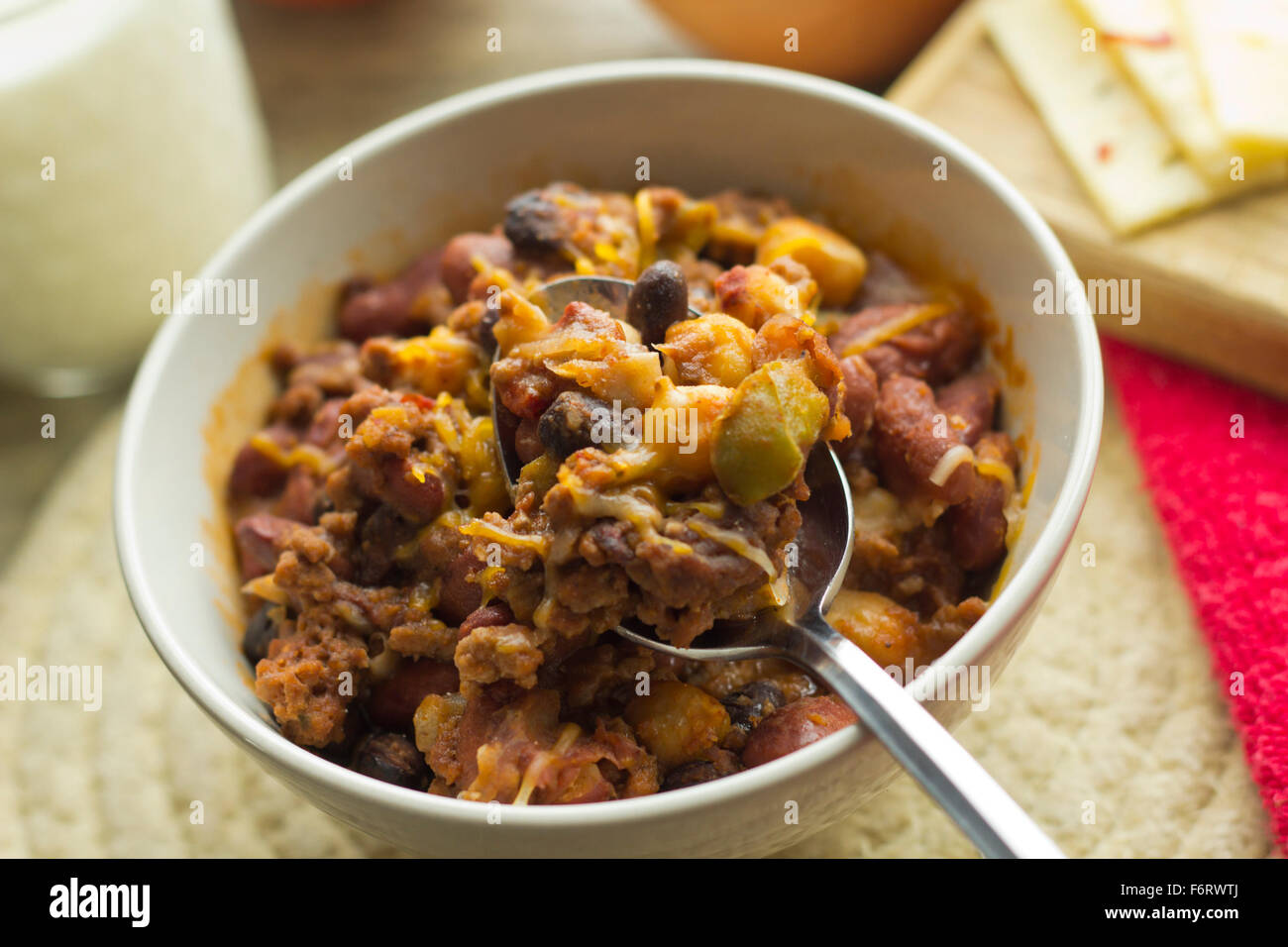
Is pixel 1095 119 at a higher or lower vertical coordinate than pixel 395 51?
lower

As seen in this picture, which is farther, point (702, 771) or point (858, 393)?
point (858, 393)

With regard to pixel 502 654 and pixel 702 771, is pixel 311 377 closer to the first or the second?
pixel 502 654

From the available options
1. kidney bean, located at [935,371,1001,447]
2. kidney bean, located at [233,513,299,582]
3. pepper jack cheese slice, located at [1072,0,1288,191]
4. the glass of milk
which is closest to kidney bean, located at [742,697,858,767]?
kidney bean, located at [935,371,1001,447]

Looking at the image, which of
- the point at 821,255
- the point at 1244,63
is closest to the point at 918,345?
the point at 821,255

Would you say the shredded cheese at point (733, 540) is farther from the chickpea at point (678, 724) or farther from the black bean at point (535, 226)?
the black bean at point (535, 226)

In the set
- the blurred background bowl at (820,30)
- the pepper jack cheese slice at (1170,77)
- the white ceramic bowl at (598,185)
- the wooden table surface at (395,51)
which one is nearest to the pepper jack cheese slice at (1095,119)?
the pepper jack cheese slice at (1170,77)
